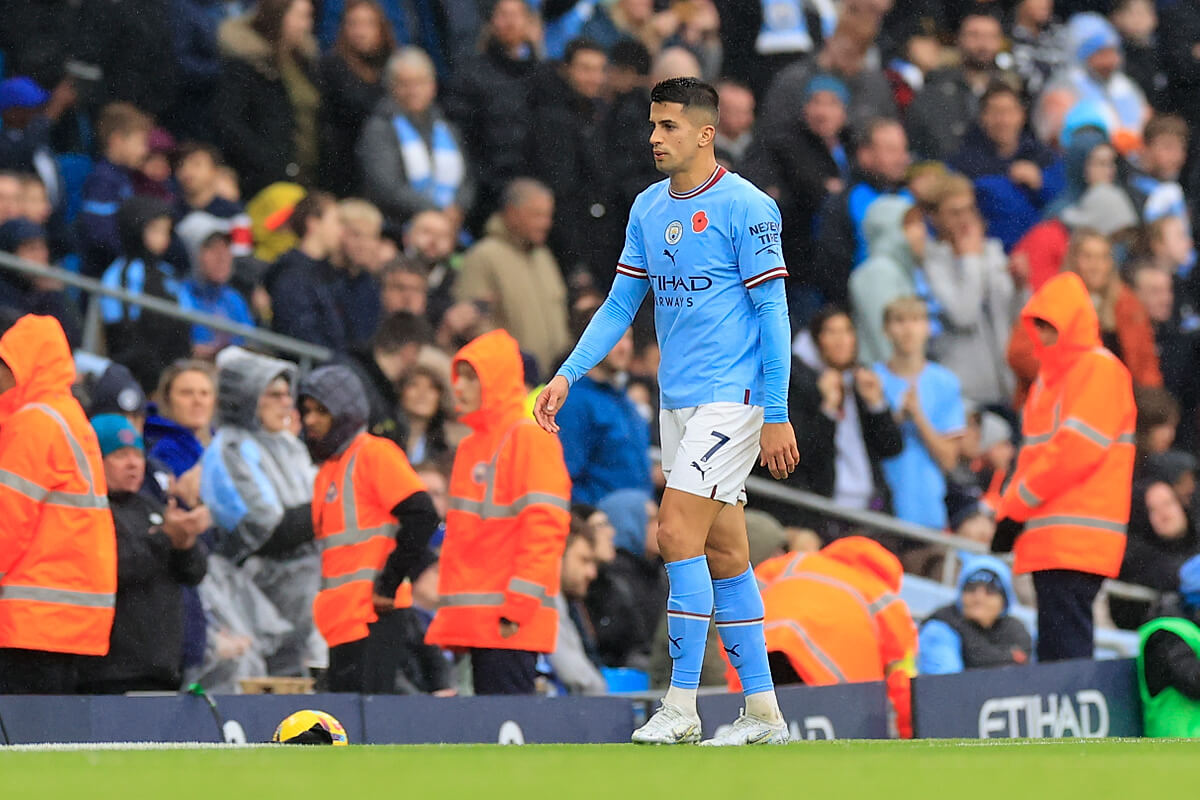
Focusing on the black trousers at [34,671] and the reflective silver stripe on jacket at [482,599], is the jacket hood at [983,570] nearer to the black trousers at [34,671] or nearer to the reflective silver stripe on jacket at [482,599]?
the reflective silver stripe on jacket at [482,599]

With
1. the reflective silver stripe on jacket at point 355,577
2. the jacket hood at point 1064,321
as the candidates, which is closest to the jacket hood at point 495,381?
the reflective silver stripe on jacket at point 355,577

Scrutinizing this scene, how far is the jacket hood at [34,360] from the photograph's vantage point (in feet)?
30.7

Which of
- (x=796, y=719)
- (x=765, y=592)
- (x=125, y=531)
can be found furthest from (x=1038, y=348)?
(x=125, y=531)

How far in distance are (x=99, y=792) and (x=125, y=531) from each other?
4.91 metres

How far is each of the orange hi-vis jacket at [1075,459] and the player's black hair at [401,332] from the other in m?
3.75

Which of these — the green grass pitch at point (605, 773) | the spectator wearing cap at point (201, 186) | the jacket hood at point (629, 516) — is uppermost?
the spectator wearing cap at point (201, 186)

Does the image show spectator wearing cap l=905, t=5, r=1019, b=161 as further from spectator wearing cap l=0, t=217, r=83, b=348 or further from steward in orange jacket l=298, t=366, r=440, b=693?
steward in orange jacket l=298, t=366, r=440, b=693

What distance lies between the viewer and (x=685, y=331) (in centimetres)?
759

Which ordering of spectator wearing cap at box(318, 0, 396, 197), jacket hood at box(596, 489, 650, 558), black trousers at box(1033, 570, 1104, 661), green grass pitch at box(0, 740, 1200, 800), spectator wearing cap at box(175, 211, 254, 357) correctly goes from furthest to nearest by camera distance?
spectator wearing cap at box(318, 0, 396, 197)
spectator wearing cap at box(175, 211, 254, 357)
jacket hood at box(596, 489, 650, 558)
black trousers at box(1033, 570, 1104, 661)
green grass pitch at box(0, 740, 1200, 800)

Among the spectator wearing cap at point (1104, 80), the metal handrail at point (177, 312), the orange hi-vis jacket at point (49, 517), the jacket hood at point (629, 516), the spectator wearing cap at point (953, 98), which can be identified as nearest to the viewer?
the orange hi-vis jacket at point (49, 517)

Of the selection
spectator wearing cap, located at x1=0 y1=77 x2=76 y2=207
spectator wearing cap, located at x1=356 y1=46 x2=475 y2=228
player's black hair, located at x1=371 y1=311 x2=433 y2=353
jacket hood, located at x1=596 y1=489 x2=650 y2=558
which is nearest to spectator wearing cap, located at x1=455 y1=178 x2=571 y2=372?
spectator wearing cap, located at x1=356 y1=46 x2=475 y2=228

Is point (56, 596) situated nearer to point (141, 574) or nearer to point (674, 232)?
point (141, 574)

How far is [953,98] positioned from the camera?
1745 centimetres

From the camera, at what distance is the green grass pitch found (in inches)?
199
